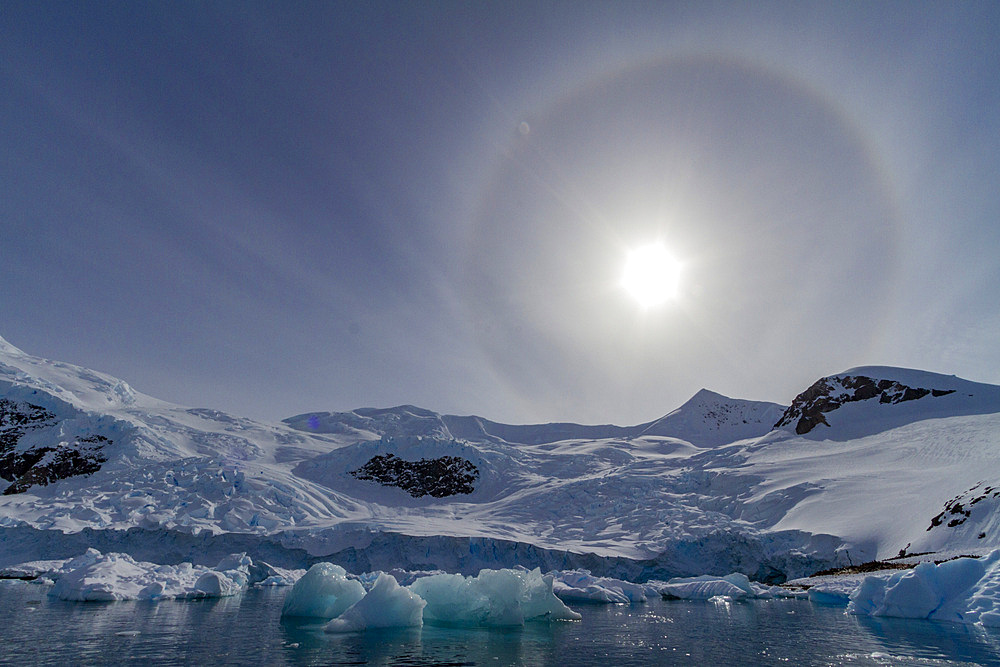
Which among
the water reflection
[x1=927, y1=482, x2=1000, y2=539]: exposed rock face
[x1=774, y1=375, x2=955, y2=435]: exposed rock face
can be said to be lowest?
the water reflection

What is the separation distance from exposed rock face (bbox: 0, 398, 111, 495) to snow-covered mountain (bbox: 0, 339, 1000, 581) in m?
0.18

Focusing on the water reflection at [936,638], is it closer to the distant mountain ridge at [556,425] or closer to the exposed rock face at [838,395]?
the exposed rock face at [838,395]

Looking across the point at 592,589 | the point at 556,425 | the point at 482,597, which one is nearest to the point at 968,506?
the point at 592,589

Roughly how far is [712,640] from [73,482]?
53440mm

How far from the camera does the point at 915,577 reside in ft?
60.2

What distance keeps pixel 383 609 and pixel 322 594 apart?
425 centimetres

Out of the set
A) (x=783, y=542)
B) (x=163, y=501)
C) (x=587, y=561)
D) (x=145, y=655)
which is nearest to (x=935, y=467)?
(x=783, y=542)

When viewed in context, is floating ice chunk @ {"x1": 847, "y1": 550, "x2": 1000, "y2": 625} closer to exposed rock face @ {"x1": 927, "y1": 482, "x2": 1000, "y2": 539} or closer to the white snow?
the white snow

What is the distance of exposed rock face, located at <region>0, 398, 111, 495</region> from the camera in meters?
49.8

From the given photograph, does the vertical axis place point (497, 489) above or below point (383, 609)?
above

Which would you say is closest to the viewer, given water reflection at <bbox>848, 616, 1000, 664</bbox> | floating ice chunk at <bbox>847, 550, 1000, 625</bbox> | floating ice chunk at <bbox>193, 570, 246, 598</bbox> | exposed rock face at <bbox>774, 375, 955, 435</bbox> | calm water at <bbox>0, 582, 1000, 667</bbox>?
calm water at <bbox>0, 582, 1000, 667</bbox>

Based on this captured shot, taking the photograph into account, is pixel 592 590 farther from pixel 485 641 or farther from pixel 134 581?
pixel 134 581

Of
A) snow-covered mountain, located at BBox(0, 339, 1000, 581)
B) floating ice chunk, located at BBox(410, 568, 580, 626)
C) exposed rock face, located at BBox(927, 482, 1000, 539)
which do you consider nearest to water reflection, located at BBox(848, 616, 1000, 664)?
floating ice chunk, located at BBox(410, 568, 580, 626)

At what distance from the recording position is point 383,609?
15.8m
